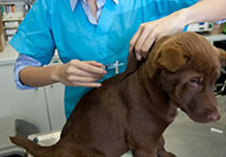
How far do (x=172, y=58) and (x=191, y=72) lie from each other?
6cm

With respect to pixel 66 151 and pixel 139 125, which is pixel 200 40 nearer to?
pixel 139 125

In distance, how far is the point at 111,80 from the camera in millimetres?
624

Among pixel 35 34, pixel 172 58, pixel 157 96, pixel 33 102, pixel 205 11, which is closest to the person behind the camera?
pixel 172 58

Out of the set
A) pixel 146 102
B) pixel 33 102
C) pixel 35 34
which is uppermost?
Result: pixel 35 34

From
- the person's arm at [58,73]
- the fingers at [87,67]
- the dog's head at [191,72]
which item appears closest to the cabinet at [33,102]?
the person's arm at [58,73]

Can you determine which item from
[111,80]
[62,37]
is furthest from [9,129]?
[111,80]

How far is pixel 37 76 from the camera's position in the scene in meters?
0.71

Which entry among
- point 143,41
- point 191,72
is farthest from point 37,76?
point 191,72

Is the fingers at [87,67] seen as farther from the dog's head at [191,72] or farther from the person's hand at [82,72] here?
the dog's head at [191,72]

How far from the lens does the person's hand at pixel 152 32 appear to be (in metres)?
0.56

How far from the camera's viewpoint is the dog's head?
445 mm

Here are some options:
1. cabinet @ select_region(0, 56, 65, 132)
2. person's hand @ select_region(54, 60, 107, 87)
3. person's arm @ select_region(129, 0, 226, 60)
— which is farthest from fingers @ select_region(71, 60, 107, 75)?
cabinet @ select_region(0, 56, 65, 132)

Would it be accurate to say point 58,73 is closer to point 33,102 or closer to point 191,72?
point 191,72

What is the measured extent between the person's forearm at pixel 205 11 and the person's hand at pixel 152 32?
0.16ft
